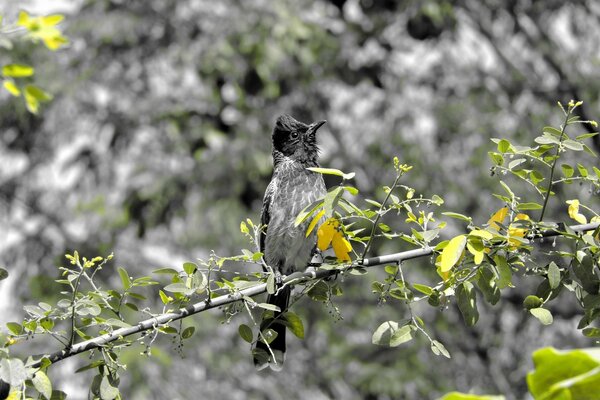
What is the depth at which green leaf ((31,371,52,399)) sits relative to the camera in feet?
6.12

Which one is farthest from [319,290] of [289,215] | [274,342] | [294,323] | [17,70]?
[289,215]

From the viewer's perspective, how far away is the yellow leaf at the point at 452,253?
6.49 ft

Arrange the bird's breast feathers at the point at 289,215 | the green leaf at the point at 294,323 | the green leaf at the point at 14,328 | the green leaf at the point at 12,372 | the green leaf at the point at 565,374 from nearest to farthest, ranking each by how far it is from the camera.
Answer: the green leaf at the point at 565,374
the green leaf at the point at 12,372
the green leaf at the point at 14,328
the green leaf at the point at 294,323
the bird's breast feathers at the point at 289,215

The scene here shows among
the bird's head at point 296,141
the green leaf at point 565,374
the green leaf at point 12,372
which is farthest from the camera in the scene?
the bird's head at point 296,141

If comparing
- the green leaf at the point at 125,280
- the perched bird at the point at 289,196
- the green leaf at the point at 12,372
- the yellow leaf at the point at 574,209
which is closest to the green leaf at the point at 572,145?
the yellow leaf at the point at 574,209

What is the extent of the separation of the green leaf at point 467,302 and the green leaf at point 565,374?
3.29ft

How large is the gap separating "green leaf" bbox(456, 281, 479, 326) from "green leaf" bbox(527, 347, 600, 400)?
100 cm

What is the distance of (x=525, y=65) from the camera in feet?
33.3

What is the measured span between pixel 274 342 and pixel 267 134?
4831 mm

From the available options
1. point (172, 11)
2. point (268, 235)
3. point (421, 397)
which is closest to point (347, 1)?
point (172, 11)

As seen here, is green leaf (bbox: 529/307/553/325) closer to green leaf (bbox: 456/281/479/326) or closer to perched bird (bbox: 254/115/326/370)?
green leaf (bbox: 456/281/479/326)

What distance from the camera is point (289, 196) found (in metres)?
4.01

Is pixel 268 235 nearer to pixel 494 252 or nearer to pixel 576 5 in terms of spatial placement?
pixel 494 252

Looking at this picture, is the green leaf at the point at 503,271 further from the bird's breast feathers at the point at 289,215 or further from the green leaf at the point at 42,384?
the bird's breast feathers at the point at 289,215
